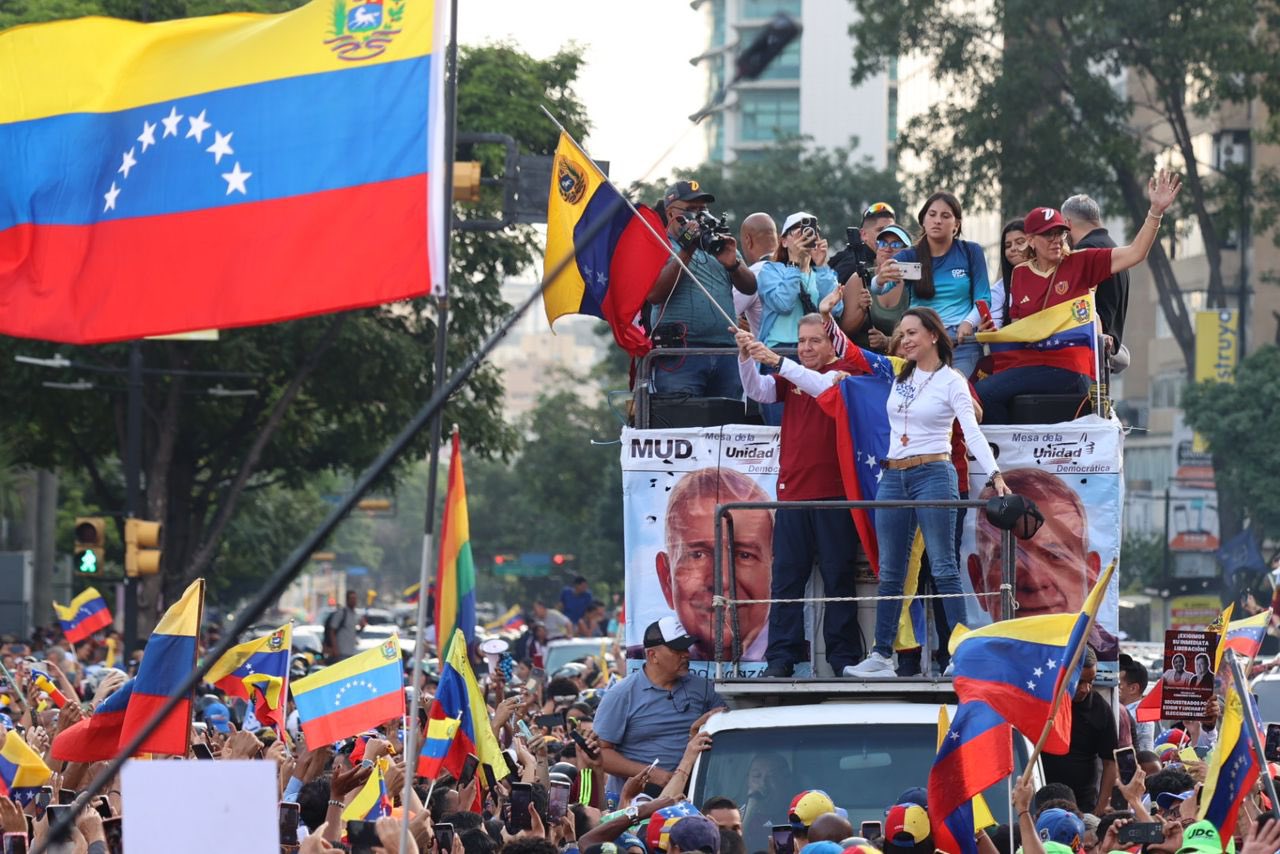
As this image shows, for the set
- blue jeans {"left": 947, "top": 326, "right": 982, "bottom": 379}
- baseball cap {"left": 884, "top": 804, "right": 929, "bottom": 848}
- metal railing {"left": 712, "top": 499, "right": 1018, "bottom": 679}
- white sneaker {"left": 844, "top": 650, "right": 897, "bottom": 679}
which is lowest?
baseball cap {"left": 884, "top": 804, "right": 929, "bottom": 848}

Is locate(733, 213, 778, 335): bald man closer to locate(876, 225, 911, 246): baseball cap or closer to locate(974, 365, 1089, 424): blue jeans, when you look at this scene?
locate(876, 225, 911, 246): baseball cap

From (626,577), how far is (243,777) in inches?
212

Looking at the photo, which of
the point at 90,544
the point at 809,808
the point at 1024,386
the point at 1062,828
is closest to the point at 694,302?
the point at 1024,386

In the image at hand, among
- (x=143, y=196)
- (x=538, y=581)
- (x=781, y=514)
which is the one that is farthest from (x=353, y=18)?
(x=538, y=581)

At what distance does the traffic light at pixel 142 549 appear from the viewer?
2242 cm

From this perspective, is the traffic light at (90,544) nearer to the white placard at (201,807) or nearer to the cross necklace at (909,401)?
the cross necklace at (909,401)

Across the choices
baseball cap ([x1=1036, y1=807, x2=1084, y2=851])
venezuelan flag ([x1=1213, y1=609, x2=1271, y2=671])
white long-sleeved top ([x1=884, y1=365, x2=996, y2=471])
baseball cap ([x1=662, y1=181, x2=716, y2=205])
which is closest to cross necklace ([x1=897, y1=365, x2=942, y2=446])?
white long-sleeved top ([x1=884, y1=365, x2=996, y2=471])

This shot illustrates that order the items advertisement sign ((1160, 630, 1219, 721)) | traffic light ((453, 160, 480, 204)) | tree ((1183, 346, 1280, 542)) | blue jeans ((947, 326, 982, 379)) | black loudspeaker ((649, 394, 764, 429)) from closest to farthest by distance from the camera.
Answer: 1. advertisement sign ((1160, 630, 1219, 721))
2. black loudspeaker ((649, 394, 764, 429))
3. blue jeans ((947, 326, 982, 379))
4. traffic light ((453, 160, 480, 204))
5. tree ((1183, 346, 1280, 542))

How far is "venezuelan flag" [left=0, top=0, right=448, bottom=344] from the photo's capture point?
26.8 feet

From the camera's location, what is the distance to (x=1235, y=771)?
25.9 feet

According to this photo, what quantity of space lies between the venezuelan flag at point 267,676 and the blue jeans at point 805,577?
11.9 feet

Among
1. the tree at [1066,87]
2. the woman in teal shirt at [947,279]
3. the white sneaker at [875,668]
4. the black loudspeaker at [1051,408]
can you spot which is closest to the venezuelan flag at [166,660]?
the white sneaker at [875,668]

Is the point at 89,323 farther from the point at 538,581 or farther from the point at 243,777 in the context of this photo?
the point at 538,581

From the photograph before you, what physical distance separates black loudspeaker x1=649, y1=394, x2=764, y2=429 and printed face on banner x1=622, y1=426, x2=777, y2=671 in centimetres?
14
